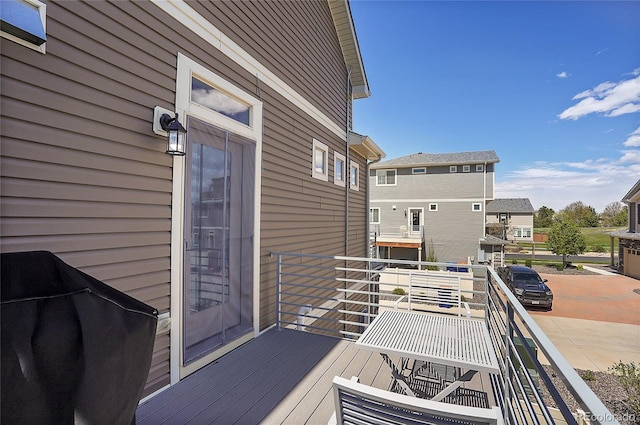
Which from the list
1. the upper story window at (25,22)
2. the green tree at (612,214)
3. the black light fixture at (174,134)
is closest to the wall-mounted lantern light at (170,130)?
the black light fixture at (174,134)

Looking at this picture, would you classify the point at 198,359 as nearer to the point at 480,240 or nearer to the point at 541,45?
the point at 541,45

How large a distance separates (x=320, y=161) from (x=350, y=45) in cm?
321

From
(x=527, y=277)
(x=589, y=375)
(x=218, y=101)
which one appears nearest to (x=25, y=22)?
(x=218, y=101)

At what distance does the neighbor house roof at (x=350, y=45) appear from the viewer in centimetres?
654

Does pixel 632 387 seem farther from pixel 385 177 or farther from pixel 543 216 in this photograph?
pixel 543 216

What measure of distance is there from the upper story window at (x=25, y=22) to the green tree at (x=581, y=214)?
48144 millimetres

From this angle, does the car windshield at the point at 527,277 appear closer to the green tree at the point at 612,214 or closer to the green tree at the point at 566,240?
the green tree at the point at 566,240

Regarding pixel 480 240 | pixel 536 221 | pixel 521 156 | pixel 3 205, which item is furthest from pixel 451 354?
pixel 536 221

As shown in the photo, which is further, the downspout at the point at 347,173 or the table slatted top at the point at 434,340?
the downspout at the point at 347,173

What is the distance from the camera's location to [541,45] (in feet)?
38.0

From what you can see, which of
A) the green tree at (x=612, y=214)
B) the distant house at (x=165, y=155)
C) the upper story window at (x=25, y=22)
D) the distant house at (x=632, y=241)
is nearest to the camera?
the upper story window at (x=25, y=22)

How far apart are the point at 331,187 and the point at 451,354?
4.59m

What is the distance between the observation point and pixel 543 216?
42.6 metres

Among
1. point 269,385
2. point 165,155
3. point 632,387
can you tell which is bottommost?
point 632,387
